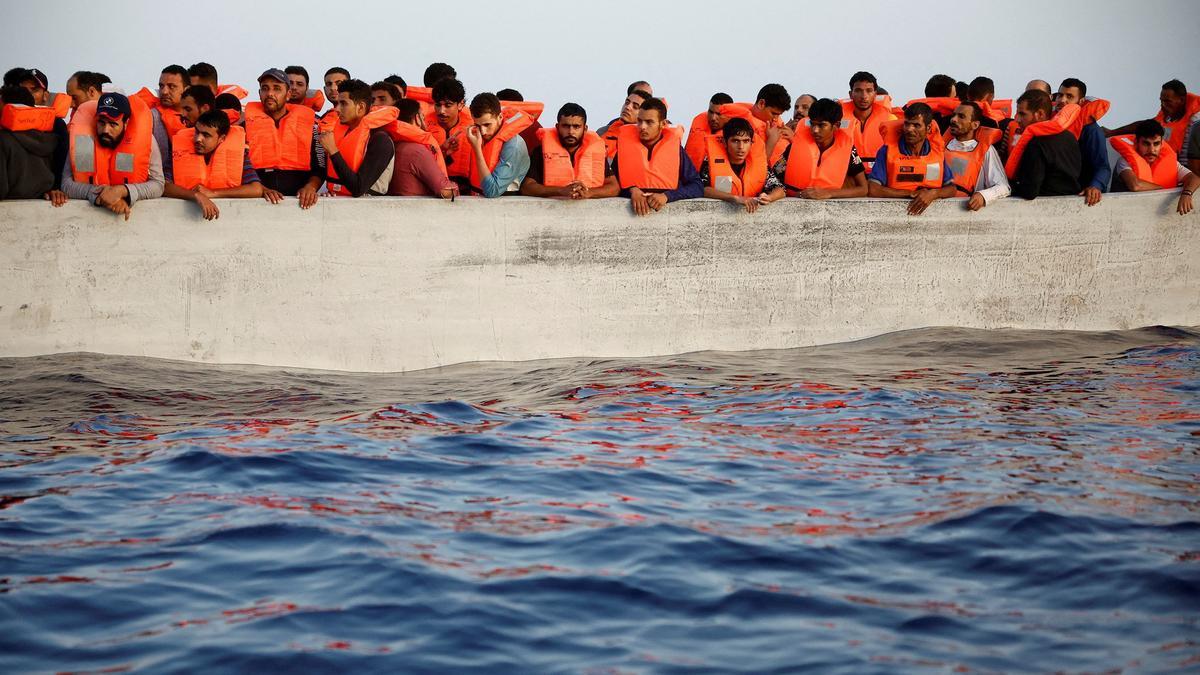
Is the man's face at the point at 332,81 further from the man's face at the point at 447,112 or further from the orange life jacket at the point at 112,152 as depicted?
the orange life jacket at the point at 112,152

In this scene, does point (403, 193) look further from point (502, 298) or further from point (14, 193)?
point (14, 193)

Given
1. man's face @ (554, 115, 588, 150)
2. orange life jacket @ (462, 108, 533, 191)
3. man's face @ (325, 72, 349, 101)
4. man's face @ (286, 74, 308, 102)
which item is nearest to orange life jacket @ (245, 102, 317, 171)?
orange life jacket @ (462, 108, 533, 191)

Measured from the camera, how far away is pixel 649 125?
38.8ft

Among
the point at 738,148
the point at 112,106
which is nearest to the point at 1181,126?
the point at 738,148

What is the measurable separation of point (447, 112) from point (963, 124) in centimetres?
486

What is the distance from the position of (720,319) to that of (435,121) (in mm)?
3262

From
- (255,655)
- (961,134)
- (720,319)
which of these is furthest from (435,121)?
(255,655)

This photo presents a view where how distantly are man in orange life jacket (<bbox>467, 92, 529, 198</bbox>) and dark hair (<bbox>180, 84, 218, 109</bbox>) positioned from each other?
2.35 m

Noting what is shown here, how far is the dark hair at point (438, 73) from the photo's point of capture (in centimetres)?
1327

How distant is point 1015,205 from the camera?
40.7 ft

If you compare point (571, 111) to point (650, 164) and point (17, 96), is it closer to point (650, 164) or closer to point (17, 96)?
point (650, 164)

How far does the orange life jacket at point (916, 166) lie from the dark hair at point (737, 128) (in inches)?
57.1

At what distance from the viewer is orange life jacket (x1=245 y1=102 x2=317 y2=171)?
11555mm

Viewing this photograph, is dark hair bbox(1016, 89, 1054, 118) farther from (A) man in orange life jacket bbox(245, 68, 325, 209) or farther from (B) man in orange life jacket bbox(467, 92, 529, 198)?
(A) man in orange life jacket bbox(245, 68, 325, 209)
